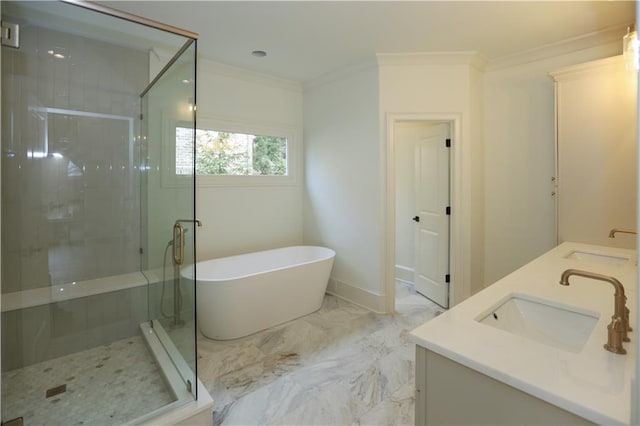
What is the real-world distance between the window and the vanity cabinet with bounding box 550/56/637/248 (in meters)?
2.89

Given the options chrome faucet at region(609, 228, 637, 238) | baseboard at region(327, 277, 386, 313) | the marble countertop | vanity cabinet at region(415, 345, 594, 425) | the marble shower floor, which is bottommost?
the marble shower floor

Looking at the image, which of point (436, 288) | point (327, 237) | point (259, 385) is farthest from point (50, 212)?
point (436, 288)

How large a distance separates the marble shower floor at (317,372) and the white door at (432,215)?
23.4 inches

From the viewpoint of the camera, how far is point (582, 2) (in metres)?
2.22

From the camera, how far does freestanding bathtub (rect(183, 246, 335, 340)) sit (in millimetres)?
2584

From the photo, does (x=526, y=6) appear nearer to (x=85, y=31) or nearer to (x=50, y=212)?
(x=85, y=31)

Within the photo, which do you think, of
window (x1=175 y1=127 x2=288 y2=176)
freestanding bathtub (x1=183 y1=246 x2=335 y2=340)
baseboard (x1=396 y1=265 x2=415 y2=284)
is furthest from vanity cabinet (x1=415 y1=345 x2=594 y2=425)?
baseboard (x1=396 y1=265 x2=415 y2=284)

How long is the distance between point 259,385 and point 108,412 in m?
0.88

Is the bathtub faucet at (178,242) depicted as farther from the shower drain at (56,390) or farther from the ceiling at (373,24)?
the ceiling at (373,24)

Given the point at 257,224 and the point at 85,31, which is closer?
the point at 85,31

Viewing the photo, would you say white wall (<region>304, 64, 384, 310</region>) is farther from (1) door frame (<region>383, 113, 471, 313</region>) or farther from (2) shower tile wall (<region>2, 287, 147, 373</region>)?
(2) shower tile wall (<region>2, 287, 147, 373</region>)

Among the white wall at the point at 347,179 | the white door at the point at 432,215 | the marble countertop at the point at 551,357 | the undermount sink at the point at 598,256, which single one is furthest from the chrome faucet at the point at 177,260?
the undermount sink at the point at 598,256

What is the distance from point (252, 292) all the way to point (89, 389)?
1.22 m

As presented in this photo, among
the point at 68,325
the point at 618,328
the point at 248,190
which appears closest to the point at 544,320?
the point at 618,328
